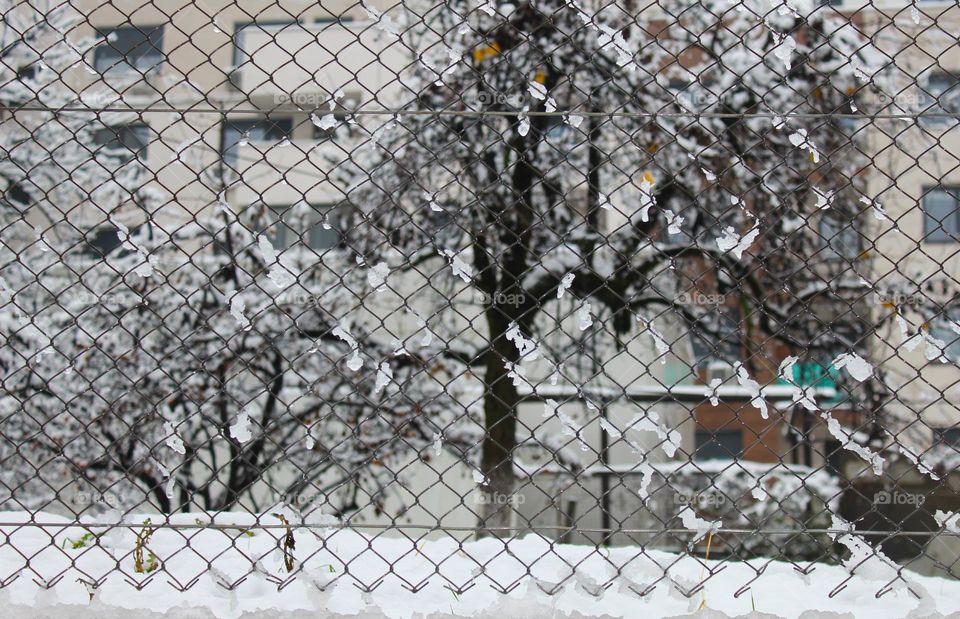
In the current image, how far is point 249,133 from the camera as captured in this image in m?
1.87

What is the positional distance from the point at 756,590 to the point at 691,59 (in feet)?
22.4

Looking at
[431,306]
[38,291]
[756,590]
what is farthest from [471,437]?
[756,590]

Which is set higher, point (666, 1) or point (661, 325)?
point (666, 1)

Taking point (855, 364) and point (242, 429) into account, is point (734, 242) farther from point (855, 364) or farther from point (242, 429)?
point (242, 429)

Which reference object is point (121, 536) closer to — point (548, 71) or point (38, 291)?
point (548, 71)

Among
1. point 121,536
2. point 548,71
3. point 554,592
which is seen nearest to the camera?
point 554,592

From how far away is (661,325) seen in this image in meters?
7.50

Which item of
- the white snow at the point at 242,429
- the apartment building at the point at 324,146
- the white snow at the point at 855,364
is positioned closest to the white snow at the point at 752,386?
the white snow at the point at 855,364

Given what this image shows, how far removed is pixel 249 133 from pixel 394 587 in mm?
1082

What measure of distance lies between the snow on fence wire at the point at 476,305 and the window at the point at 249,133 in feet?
0.21

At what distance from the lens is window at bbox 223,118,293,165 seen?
5.90 ft

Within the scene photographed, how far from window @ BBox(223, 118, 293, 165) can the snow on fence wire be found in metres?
0.06

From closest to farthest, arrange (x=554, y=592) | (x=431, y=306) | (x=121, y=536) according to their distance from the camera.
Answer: (x=554, y=592)
(x=121, y=536)
(x=431, y=306)

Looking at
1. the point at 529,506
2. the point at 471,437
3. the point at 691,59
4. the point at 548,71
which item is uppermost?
the point at 548,71
